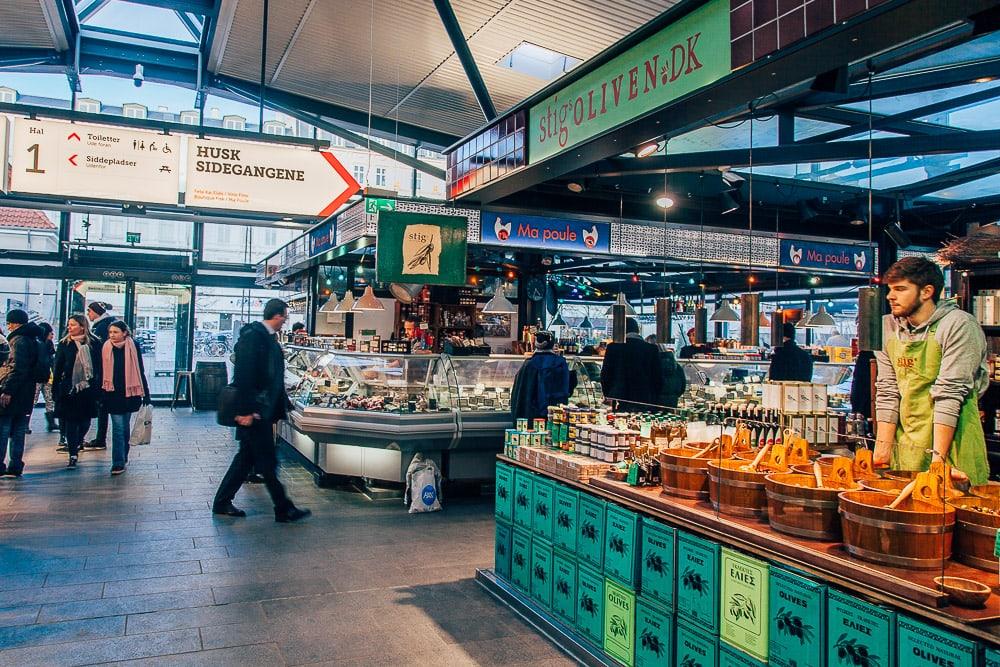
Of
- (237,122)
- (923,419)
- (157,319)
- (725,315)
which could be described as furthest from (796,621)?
(157,319)

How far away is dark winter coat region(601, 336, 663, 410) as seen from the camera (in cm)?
705

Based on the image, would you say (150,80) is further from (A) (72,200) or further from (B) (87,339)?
(A) (72,200)

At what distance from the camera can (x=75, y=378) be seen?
8195 millimetres

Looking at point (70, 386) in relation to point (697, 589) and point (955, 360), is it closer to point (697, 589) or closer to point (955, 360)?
point (697, 589)

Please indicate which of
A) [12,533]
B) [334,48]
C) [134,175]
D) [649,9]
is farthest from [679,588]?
[334,48]

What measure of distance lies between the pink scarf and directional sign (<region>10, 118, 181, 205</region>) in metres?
3.22

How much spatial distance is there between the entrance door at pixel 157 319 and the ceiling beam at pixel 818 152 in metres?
11.7

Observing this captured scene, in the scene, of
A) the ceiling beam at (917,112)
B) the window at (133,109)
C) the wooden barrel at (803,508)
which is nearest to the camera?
the wooden barrel at (803,508)

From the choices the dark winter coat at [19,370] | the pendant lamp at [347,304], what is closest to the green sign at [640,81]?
the pendant lamp at [347,304]

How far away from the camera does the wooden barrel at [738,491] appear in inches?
110

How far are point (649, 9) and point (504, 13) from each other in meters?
1.29

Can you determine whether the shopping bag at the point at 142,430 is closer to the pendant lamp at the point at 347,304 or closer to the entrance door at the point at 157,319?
the pendant lamp at the point at 347,304

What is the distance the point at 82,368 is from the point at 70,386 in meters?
0.29

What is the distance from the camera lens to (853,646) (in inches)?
88.2
